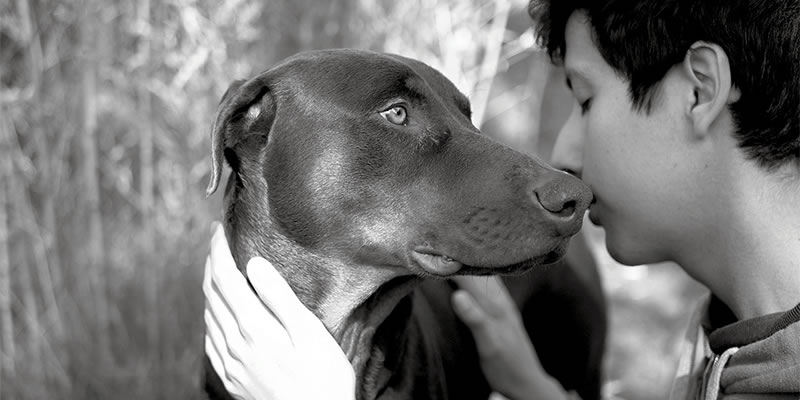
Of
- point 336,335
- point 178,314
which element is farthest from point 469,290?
point 178,314

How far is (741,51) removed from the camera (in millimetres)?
2285

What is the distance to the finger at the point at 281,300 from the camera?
2.42m

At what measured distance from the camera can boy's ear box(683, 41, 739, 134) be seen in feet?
7.52

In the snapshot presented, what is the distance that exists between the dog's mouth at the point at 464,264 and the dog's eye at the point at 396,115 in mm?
368

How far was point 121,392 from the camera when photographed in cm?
403

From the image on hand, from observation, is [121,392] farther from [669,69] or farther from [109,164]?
[669,69]

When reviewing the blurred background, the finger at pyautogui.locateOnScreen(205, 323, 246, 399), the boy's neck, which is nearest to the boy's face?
the boy's neck

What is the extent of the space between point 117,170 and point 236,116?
2.08 metres

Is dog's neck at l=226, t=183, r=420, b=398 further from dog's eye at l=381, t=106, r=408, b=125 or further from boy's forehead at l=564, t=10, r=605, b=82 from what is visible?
boy's forehead at l=564, t=10, r=605, b=82

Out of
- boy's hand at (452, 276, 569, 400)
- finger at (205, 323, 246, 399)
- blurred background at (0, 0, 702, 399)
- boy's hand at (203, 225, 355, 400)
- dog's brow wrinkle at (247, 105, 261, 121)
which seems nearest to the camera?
boy's hand at (203, 225, 355, 400)

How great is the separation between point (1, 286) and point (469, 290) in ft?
7.25

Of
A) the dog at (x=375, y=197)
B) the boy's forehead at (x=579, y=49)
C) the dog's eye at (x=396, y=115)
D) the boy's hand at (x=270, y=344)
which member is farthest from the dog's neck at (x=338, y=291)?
the boy's forehead at (x=579, y=49)

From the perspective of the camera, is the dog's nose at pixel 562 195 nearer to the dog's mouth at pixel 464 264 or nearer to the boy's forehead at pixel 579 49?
the dog's mouth at pixel 464 264

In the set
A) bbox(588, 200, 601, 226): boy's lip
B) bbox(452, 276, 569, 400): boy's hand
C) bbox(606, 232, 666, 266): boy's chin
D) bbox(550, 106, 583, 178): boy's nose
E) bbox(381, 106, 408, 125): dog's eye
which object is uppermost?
bbox(381, 106, 408, 125): dog's eye
